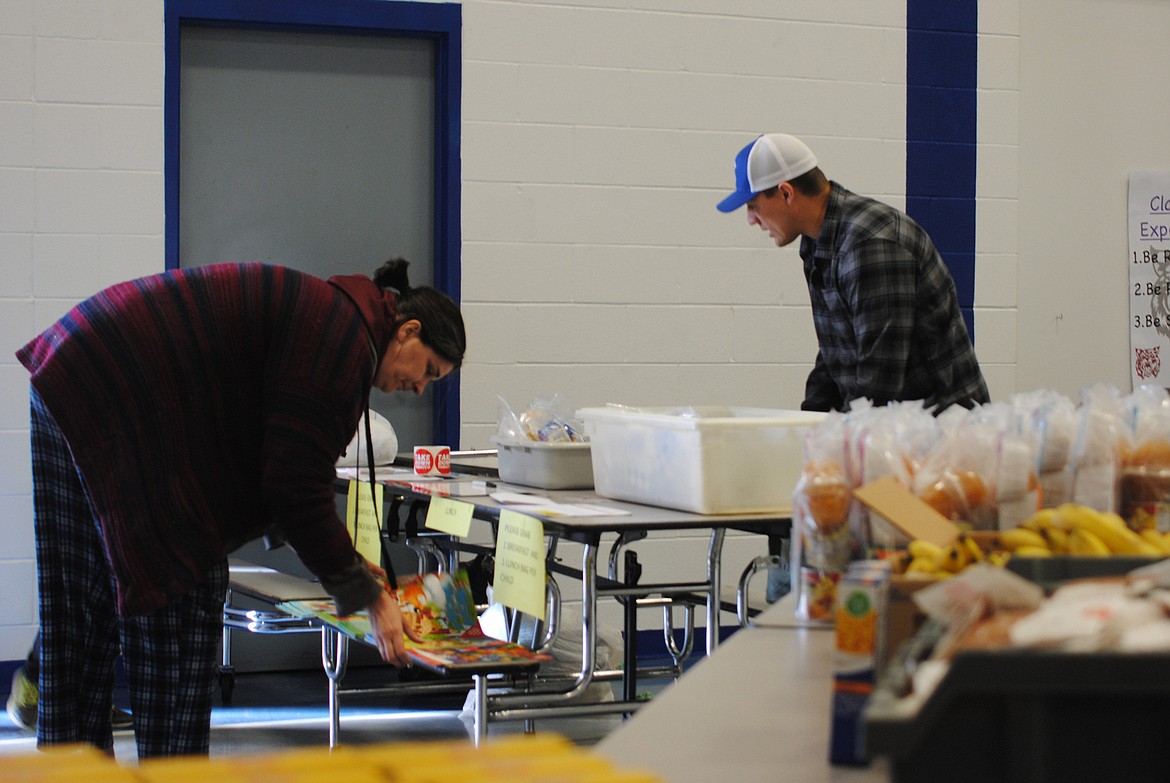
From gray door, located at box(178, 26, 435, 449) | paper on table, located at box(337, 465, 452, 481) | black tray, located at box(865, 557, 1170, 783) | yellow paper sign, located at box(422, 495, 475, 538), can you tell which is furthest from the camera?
gray door, located at box(178, 26, 435, 449)

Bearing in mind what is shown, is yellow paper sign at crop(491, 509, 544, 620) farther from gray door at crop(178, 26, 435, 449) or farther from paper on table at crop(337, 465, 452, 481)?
gray door at crop(178, 26, 435, 449)

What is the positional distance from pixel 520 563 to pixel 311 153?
2302mm

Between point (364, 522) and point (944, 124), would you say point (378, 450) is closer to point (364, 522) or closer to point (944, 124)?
point (364, 522)

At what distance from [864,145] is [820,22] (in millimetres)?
430

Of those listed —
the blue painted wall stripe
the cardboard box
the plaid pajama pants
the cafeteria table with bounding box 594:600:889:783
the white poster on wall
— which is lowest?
the plaid pajama pants

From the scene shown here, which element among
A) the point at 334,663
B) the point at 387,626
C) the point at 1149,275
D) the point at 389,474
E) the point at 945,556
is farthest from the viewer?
the point at 1149,275

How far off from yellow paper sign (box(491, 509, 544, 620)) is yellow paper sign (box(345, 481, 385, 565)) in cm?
60

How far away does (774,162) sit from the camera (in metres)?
2.92

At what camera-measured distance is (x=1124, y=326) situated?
4.66m

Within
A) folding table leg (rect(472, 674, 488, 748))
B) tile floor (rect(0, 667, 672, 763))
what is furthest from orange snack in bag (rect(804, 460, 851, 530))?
tile floor (rect(0, 667, 672, 763))

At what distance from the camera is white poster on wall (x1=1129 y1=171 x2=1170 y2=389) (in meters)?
4.64

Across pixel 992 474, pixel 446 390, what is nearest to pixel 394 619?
pixel 992 474

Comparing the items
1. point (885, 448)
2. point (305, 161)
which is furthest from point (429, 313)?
point (305, 161)

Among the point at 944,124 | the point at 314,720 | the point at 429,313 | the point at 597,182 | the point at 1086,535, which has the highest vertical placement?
the point at 944,124
